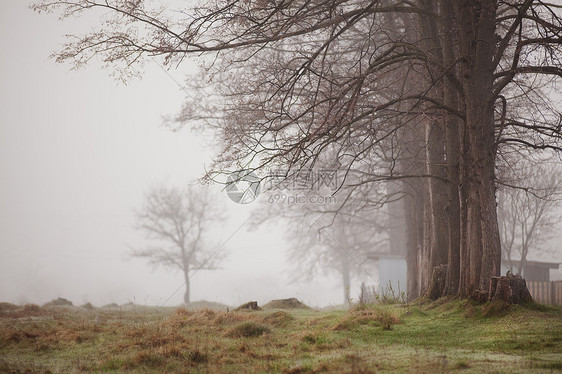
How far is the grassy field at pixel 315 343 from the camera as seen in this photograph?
5984 mm

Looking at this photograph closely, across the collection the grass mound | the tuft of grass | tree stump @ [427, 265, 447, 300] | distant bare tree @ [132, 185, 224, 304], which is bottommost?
the grass mound

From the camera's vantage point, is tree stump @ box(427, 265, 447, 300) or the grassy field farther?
tree stump @ box(427, 265, 447, 300)

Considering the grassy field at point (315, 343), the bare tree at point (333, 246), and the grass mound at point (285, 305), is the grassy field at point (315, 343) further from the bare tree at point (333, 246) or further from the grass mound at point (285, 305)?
the bare tree at point (333, 246)

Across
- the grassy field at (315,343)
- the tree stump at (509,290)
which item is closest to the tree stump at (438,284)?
the grassy field at (315,343)

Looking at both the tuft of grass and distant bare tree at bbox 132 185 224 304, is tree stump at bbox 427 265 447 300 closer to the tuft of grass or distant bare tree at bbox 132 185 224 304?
the tuft of grass

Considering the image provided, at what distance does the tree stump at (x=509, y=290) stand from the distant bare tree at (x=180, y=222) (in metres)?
29.2

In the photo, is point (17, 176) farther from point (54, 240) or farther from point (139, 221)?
point (139, 221)

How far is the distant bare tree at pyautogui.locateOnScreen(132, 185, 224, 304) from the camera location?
36.7 m

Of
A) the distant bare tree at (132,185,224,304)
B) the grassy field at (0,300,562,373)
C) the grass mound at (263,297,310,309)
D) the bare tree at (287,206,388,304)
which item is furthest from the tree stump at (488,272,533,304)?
the distant bare tree at (132,185,224,304)

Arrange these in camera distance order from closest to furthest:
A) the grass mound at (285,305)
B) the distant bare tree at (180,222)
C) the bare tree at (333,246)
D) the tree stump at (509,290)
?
the tree stump at (509,290), the grass mound at (285,305), the bare tree at (333,246), the distant bare tree at (180,222)

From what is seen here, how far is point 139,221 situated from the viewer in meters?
39.3

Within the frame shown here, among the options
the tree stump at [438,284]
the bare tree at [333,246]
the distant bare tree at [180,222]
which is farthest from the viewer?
the distant bare tree at [180,222]

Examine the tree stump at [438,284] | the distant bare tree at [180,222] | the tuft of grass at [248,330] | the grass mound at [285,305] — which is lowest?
the grass mound at [285,305]

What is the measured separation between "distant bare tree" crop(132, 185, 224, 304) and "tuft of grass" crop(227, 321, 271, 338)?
27997mm
